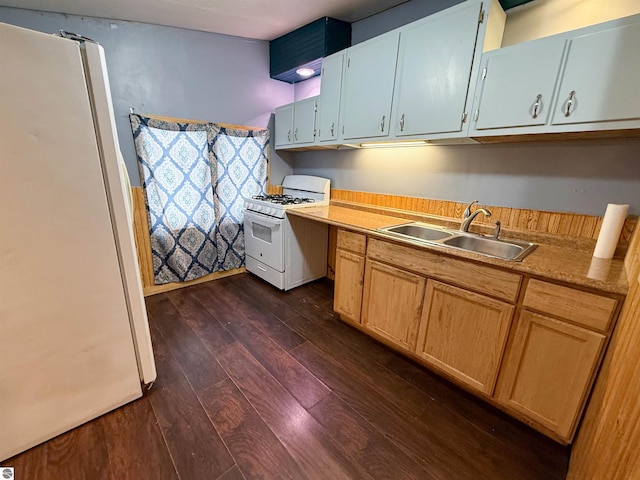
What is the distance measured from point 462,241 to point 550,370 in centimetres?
85

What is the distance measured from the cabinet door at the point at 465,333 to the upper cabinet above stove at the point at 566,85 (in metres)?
0.95

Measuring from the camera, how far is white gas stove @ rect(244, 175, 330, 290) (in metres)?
2.66

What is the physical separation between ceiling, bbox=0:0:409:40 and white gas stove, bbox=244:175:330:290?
1.46 metres

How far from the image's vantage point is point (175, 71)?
2484 mm

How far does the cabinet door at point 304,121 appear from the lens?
8.59ft

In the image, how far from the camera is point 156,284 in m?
2.71

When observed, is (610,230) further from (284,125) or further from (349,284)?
(284,125)

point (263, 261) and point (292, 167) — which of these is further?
point (292, 167)

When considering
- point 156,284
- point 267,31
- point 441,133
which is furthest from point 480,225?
point 156,284

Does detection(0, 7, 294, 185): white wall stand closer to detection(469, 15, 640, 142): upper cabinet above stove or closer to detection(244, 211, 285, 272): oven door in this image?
detection(244, 211, 285, 272): oven door

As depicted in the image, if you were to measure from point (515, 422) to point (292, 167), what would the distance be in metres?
3.18

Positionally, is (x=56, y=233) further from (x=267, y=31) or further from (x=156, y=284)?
(x=267, y=31)

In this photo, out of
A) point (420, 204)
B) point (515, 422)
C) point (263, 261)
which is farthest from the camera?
point (263, 261)

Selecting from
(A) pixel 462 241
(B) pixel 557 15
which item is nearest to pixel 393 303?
(A) pixel 462 241
